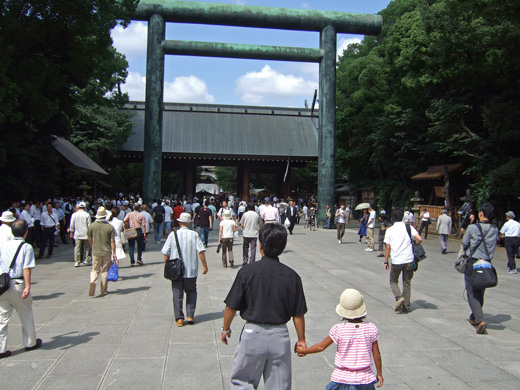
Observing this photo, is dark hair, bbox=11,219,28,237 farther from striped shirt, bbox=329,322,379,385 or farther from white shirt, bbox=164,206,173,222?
white shirt, bbox=164,206,173,222

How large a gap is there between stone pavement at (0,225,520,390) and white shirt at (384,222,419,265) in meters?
0.83

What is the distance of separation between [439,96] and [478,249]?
19691mm

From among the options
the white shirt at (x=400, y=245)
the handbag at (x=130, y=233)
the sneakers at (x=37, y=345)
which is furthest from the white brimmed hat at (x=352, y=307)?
the handbag at (x=130, y=233)

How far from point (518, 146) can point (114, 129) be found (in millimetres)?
Answer: 22275

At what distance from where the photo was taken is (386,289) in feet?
30.6

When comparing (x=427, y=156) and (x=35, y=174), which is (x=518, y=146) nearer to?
(x=427, y=156)

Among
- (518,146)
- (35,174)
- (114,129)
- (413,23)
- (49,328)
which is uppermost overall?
(413,23)

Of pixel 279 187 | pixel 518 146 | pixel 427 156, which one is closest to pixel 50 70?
pixel 518 146

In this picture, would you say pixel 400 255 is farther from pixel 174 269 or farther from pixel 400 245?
pixel 174 269

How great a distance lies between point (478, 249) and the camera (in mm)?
6562

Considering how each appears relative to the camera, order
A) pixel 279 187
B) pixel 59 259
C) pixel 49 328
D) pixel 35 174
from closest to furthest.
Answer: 1. pixel 49 328
2. pixel 59 259
3. pixel 35 174
4. pixel 279 187

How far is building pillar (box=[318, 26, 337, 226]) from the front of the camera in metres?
24.3

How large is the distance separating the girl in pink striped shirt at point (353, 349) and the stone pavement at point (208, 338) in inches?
51.6

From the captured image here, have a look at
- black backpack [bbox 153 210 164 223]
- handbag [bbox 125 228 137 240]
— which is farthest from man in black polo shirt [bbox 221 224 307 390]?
black backpack [bbox 153 210 164 223]
